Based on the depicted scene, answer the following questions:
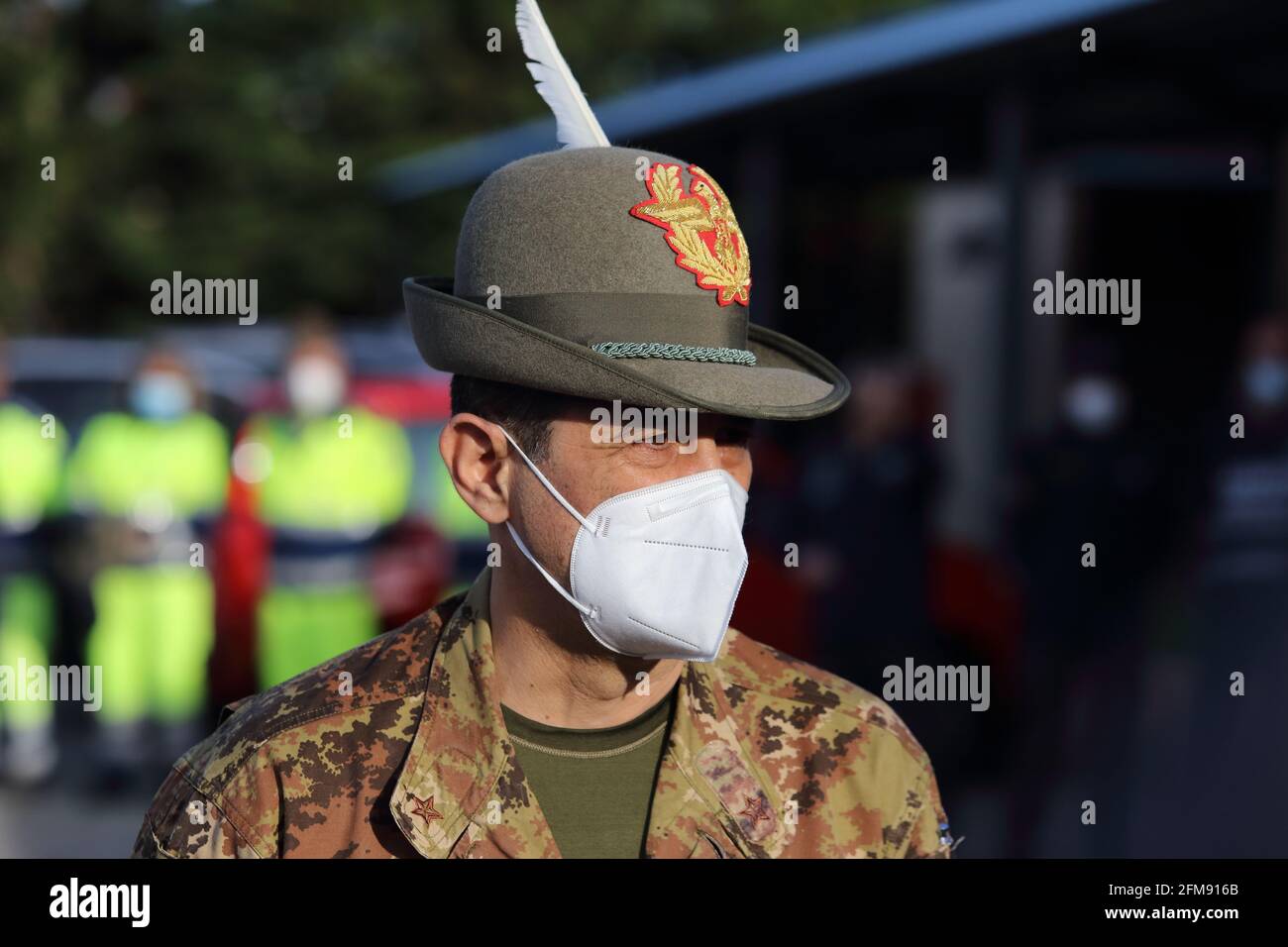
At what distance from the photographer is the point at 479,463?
2.49 metres

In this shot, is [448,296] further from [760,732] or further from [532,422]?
[760,732]

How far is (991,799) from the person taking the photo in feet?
26.0

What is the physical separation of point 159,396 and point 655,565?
6517mm

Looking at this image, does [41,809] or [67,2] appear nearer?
[41,809]

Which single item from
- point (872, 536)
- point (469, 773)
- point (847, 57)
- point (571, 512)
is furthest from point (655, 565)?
point (847, 57)

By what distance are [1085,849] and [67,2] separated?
25.8 metres

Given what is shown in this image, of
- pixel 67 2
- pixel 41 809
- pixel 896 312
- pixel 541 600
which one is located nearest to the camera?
pixel 541 600

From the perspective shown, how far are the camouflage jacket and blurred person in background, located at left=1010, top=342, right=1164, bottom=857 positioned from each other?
4618 millimetres

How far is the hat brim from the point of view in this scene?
7.48 ft

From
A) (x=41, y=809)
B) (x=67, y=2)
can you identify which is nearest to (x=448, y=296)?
(x=41, y=809)

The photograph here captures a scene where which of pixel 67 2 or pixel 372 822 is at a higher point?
pixel 67 2

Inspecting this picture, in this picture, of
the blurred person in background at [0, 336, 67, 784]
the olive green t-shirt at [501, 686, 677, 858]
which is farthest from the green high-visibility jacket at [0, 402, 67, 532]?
the olive green t-shirt at [501, 686, 677, 858]

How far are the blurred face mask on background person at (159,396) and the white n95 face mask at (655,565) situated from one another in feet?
21.0

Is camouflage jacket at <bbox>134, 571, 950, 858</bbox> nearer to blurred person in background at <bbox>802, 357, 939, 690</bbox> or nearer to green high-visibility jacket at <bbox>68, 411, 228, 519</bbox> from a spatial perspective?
blurred person in background at <bbox>802, 357, 939, 690</bbox>
